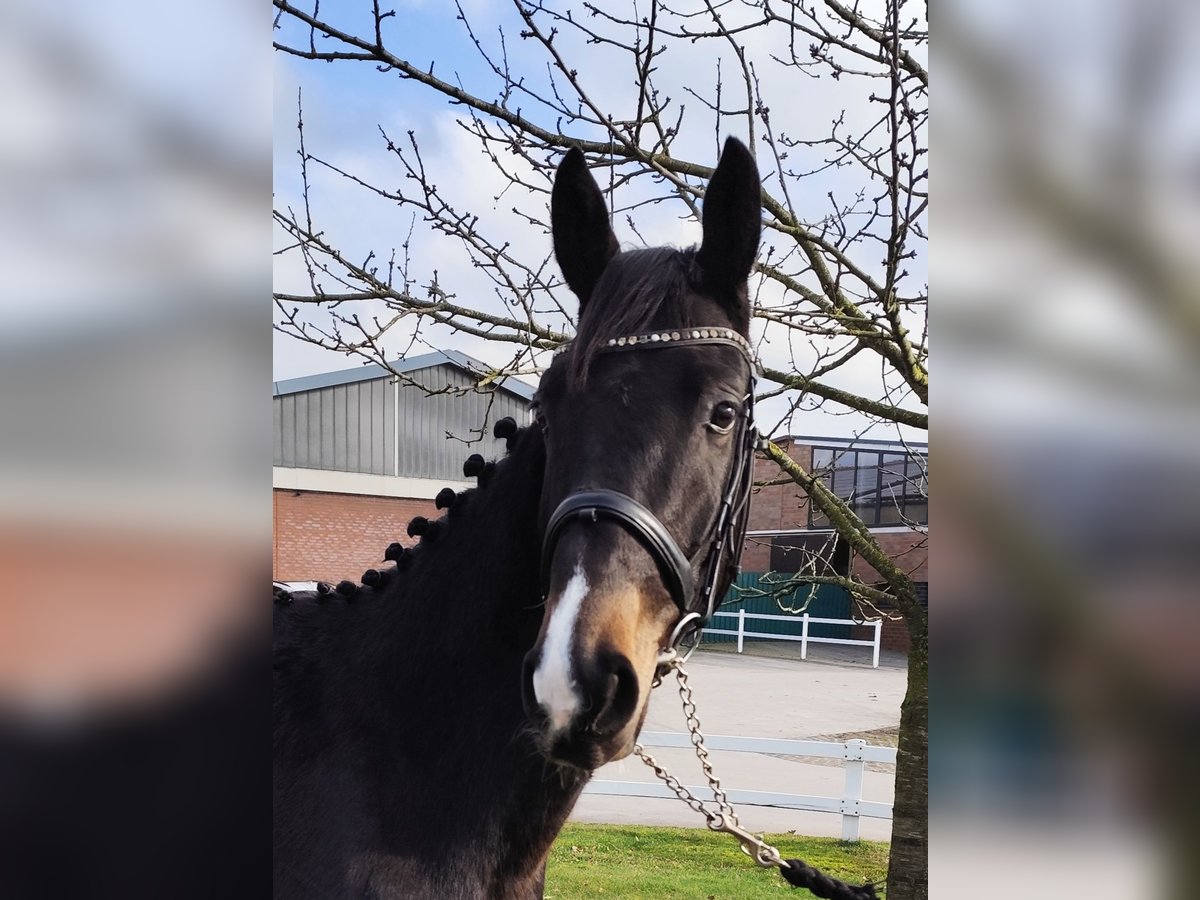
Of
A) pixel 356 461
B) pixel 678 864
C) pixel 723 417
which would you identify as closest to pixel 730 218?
pixel 723 417

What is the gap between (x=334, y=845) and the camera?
1.75 meters

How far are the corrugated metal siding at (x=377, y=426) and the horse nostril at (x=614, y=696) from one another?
16507mm

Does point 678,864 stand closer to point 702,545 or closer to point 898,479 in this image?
point 898,479

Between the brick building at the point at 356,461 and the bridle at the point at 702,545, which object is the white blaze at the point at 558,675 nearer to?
the bridle at the point at 702,545

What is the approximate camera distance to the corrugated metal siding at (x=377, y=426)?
18656 millimetres

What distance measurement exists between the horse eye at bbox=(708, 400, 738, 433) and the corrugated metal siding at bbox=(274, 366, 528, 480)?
637 inches

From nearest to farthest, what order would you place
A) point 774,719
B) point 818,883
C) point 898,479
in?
1. point 818,883
2. point 898,479
3. point 774,719

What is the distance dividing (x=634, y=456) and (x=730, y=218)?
2.29 feet

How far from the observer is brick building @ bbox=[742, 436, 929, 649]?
4391 millimetres

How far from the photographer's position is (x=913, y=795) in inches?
149
